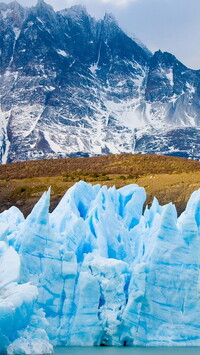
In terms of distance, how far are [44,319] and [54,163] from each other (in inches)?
2552

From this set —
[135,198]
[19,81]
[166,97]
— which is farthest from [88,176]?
[166,97]

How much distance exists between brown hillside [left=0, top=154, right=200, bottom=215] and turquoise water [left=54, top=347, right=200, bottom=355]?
40.2 m

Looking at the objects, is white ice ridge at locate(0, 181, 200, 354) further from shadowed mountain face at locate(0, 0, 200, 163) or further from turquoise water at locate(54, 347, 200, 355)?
shadowed mountain face at locate(0, 0, 200, 163)

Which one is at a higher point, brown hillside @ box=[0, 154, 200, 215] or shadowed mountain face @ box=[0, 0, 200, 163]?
shadowed mountain face @ box=[0, 0, 200, 163]

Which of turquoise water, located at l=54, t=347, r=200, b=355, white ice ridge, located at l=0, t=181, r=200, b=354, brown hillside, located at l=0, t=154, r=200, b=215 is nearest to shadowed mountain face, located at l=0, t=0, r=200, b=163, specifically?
brown hillside, located at l=0, t=154, r=200, b=215

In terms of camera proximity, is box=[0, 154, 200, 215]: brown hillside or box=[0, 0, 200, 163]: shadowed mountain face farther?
box=[0, 0, 200, 163]: shadowed mountain face

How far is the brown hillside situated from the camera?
61.7 metres

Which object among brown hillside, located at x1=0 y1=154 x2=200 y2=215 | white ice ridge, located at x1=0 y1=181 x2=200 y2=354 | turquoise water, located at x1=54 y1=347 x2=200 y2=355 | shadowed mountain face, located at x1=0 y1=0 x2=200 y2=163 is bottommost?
Result: turquoise water, located at x1=54 y1=347 x2=200 y2=355

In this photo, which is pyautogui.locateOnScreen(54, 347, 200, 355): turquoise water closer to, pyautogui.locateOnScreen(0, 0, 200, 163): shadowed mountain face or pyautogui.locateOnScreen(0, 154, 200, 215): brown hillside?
pyautogui.locateOnScreen(0, 154, 200, 215): brown hillside

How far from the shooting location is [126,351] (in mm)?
18594

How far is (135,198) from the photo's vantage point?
79.9ft

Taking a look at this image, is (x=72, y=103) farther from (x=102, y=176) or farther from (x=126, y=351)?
(x=126, y=351)

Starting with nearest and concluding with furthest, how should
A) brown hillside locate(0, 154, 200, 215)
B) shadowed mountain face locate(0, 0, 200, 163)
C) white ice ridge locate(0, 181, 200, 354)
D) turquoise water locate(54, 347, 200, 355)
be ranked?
turquoise water locate(54, 347, 200, 355), white ice ridge locate(0, 181, 200, 354), brown hillside locate(0, 154, 200, 215), shadowed mountain face locate(0, 0, 200, 163)

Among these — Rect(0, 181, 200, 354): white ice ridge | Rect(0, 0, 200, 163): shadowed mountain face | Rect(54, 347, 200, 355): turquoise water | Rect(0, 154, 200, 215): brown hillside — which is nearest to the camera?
Rect(54, 347, 200, 355): turquoise water
